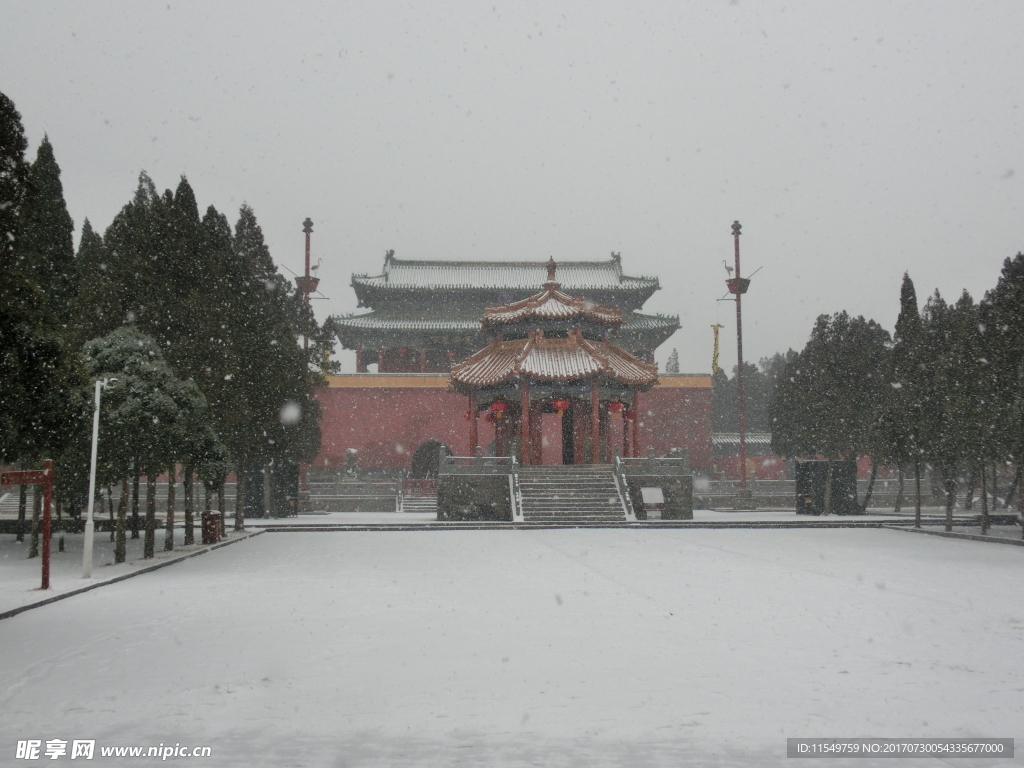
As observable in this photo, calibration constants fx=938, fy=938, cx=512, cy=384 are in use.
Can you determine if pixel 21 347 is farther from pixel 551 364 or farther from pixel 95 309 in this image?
pixel 551 364

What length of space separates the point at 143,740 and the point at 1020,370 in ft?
52.9

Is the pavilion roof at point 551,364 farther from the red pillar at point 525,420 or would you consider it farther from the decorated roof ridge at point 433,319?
the decorated roof ridge at point 433,319

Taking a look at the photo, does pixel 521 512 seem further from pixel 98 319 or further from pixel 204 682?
pixel 204 682

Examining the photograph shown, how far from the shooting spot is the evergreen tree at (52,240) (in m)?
16.7

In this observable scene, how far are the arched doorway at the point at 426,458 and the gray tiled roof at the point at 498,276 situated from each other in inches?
285

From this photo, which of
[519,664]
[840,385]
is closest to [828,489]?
[840,385]

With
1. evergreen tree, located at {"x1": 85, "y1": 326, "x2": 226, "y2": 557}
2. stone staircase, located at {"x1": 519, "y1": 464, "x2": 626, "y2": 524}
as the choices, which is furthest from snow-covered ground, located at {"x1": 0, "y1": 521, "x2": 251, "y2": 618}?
stone staircase, located at {"x1": 519, "y1": 464, "x2": 626, "y2": 524}

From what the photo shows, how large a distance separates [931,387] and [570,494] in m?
9.66

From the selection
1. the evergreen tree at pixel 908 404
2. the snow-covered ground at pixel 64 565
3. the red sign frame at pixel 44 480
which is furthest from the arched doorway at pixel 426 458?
the red sign frame at pixel 44 480

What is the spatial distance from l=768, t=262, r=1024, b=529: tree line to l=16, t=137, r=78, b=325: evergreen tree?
16618 mm

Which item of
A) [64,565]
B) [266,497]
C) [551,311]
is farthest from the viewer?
[551,311]

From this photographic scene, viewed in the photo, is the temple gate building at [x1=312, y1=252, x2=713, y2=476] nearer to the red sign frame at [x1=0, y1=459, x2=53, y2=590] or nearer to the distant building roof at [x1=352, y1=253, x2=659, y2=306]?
the distant building roof at [x1=352, y1=253, x2=659, y2=306]

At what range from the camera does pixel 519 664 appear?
20.3ft

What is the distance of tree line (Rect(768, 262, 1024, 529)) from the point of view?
56.5 feet
